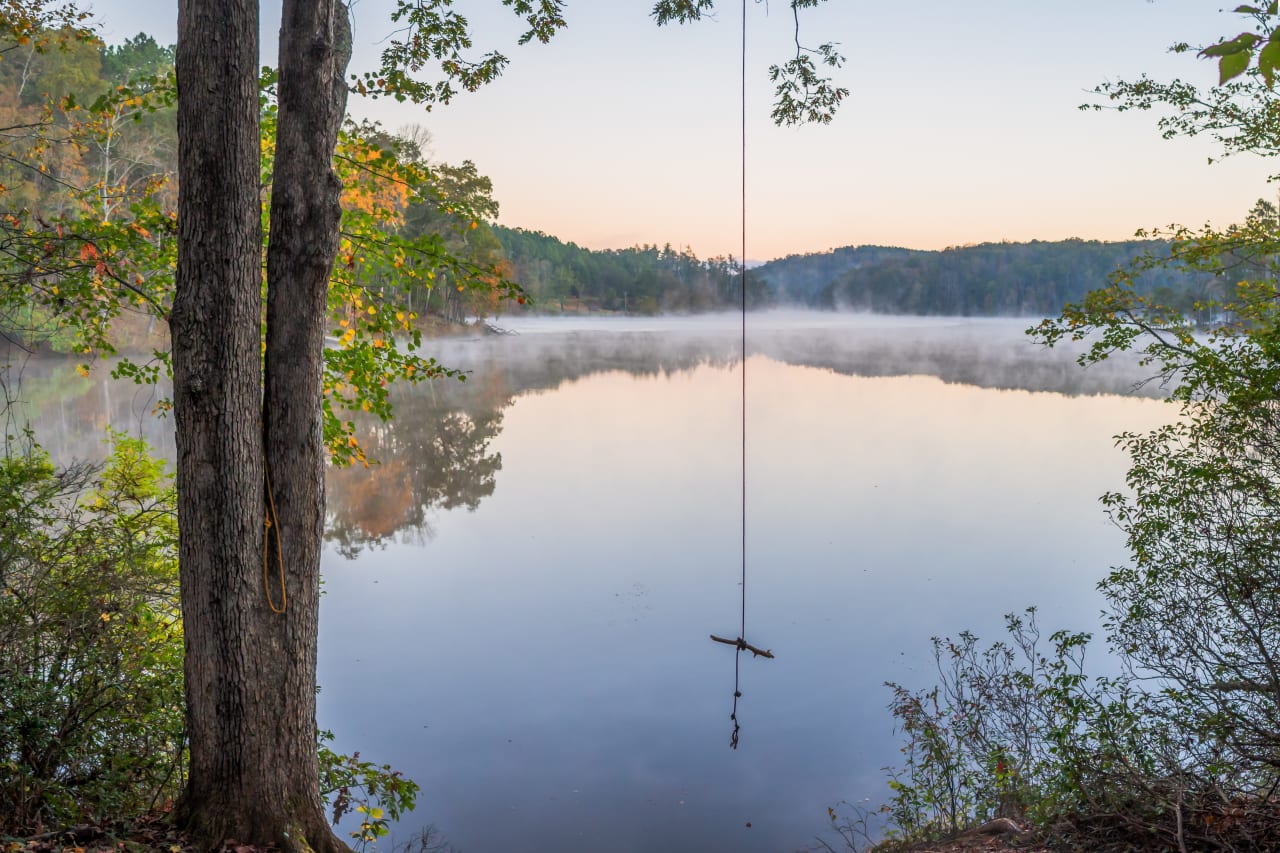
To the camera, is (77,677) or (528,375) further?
(528,375)

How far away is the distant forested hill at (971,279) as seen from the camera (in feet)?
81.6

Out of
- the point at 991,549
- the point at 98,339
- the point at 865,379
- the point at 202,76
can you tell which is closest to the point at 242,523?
the point at 202,76

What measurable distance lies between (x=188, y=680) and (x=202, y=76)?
230cm

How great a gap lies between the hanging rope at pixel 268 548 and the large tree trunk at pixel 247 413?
1 cm

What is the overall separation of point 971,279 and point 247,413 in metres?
45.7

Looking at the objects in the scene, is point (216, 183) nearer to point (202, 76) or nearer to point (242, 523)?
point (202, 76)

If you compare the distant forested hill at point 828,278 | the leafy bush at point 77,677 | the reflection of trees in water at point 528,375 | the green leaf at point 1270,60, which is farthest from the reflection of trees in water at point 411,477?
the distant forested hill at point 828,278

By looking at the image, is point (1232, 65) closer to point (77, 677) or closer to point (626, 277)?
point (77, 677)

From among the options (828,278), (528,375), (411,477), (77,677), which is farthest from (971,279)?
(77,677)

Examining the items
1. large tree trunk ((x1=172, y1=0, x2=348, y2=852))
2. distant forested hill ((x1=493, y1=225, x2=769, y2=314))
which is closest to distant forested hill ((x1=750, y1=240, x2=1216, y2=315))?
distant forested hill ((x1=493, y1=225, x2=769, y2=314))

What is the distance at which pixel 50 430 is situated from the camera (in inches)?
828

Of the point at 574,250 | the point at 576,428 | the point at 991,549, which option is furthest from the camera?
the point at 574,250

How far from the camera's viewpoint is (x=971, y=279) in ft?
147

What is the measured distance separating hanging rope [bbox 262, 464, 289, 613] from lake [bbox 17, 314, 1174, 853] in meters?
4.28
